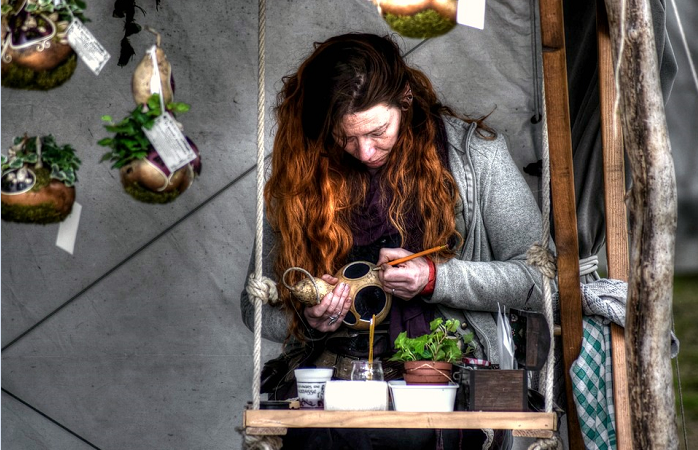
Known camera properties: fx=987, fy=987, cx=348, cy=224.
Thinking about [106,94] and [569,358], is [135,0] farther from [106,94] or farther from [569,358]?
[569,358]

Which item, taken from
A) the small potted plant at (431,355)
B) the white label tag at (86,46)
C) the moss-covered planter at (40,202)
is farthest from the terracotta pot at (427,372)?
the white label tag at (86,46)

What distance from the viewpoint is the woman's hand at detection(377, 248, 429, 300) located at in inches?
96.0

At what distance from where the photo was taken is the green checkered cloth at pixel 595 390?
2.41 metres

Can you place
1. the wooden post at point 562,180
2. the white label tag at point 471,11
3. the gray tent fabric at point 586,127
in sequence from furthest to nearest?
the gray tent fabric at point 586,127 → the wooden post at point 562,180 → the white label tag at point 471,11

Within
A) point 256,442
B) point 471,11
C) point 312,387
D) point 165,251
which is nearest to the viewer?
point 471,11

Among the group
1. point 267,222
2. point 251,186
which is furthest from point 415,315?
point 251,186

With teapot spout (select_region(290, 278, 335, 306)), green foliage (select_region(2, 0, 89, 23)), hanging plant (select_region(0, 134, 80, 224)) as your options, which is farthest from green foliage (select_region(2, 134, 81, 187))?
teapot spout (select_region(290, 278, 335, 306))

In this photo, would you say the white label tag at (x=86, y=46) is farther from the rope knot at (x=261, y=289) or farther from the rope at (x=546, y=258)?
the rope at (x=546, y=258)

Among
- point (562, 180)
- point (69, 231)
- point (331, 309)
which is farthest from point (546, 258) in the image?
point (69, 231)

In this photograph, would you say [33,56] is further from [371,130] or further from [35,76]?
[371,130]

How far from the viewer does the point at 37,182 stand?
2.06 meters

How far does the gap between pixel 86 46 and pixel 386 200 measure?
93 cm

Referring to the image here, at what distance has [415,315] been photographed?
2.54m

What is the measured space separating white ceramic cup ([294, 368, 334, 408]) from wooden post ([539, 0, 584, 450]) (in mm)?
613
